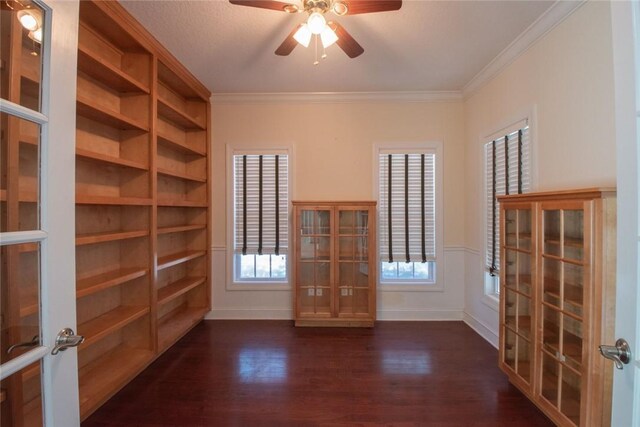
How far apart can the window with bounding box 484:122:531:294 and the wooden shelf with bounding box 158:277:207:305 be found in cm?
323

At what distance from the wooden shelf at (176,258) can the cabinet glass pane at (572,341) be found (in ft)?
10.1

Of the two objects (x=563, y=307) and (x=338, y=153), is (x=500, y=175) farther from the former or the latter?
(x=338, y=153)

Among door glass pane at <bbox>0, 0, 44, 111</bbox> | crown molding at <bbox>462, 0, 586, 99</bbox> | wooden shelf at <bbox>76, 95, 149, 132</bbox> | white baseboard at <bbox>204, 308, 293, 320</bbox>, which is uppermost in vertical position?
crown molding at <bbox>462, 0, 586, 99</bbox>

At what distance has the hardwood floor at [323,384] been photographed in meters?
1.88

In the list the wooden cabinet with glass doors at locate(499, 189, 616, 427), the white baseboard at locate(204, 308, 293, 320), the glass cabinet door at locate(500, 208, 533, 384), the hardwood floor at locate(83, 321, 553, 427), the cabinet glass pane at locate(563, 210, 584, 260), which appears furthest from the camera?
the white baseboard at locate(204, 308, 293, 320)

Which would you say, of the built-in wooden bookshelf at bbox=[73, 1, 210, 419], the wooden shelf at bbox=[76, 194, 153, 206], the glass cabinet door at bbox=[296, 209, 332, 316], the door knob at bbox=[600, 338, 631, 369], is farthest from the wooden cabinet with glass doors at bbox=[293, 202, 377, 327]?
the door knob at bbox=[600, 338, 631, 369]

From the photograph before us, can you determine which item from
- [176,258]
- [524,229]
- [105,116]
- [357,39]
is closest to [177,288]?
[176,258]

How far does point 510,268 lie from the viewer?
7.19 feet

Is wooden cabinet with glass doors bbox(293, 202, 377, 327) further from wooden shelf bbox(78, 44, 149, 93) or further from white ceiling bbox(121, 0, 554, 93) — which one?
wooden shelf bbox(78, 44, 149, 93)

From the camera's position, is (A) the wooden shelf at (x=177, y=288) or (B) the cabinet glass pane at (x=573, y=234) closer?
(B) the cabinet glass pane at (x=573, y=234)

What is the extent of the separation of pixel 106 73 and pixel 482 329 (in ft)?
13.7

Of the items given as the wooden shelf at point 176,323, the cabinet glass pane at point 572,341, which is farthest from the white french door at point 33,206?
the cabinet glass pane at point 572,341

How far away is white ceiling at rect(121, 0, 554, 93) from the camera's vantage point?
2066 mm

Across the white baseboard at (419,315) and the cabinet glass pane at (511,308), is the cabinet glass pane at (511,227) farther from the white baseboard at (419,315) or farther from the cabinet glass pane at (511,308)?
the white baseboard at (419,315)
